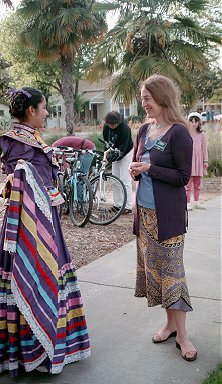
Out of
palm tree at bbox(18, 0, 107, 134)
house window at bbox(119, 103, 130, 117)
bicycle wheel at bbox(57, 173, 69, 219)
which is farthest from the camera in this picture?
palm tree at bbox(18, 0, 107, 134)

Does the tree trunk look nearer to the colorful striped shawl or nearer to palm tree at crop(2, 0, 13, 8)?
palm tree at crop(2, 0, 13, 8)

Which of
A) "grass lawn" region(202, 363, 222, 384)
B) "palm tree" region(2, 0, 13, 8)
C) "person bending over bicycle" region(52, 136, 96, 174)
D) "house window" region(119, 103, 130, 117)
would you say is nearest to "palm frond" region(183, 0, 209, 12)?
"house window" region(119, 103, 130, 117)

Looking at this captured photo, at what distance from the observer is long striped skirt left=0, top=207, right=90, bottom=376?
309 centimetres

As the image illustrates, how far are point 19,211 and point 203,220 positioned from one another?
214 inches

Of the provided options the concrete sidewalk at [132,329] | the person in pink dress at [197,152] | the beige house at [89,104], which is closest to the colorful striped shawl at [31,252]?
the concrete sidewalk at [132,329]

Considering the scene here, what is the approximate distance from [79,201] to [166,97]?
4433mm

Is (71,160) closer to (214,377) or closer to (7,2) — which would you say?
(7,2)

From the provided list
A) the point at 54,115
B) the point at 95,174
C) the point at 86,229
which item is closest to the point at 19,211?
the point at 86,229

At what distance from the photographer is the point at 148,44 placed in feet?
45.4

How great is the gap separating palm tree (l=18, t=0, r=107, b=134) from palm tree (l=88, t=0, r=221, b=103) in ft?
10.0

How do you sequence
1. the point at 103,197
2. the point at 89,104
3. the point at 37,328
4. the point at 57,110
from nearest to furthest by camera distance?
1. the point at 37,328
2. the point at 103,197
3. the point at 89,104
4. the point at 57,110

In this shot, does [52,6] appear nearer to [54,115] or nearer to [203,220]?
[203,220]

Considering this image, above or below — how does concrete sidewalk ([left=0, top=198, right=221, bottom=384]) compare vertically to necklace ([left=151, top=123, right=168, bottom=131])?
below

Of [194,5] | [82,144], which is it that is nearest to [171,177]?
[82,144]
